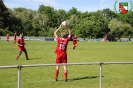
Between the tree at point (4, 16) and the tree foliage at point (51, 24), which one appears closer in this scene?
the tree at point (4, 16)

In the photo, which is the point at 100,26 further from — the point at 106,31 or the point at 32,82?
the point at 32,82

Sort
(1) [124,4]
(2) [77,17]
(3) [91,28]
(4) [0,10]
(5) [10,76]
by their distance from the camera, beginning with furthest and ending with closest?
1. (2) [77,17]
2. (3) [91,28]
3. (4) [0,10]
4. (1) [124,4]
5. (5) [10,76]

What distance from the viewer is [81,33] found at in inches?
4136

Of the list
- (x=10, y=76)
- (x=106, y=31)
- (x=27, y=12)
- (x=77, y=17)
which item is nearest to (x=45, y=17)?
(x=27, y=12)

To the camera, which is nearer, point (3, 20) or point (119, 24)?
point (3, 20)

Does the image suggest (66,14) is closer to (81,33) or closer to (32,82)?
(81,33)

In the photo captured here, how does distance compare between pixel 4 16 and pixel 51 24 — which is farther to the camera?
pixel 51 24

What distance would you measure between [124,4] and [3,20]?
4124 cm

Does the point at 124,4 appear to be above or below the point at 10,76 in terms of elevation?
above

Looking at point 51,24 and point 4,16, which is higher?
point 4,16

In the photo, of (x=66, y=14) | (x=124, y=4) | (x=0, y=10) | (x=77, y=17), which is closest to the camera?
(x=124, y=4)

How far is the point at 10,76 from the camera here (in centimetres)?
1216

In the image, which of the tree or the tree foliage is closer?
the tree

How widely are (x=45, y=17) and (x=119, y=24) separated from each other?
33.1m
